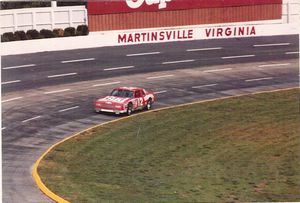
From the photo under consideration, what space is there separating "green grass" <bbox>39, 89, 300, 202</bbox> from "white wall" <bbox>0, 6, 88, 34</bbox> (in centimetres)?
1931

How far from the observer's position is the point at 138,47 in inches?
1804

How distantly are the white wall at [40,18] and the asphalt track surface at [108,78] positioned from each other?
16.5 ft

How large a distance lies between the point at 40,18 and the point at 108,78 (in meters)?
13.8

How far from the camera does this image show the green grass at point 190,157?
22953 mm

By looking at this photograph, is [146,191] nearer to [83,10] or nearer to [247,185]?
[247,185]

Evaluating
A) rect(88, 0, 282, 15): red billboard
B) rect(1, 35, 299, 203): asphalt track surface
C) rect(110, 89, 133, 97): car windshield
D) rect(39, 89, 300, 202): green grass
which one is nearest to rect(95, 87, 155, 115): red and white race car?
rect(110, 89, 133, 97): car windshield

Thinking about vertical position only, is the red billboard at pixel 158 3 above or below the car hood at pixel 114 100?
above

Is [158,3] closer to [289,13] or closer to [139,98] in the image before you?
[289,13]

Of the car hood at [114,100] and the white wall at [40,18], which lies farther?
the white wall at [40,18]

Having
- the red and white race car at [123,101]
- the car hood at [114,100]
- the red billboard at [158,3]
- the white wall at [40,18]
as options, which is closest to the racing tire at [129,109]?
the red and white race car at [123,101]

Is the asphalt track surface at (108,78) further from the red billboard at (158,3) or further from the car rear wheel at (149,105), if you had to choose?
the red billboard at (158,3)

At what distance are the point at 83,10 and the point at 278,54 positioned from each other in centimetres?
1712

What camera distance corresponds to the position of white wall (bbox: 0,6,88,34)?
1866 inches

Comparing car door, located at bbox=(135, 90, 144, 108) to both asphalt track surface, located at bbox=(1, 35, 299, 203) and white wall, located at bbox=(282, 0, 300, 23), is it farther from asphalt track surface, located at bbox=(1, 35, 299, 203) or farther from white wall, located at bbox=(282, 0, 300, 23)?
white wall, located at bbox=(282, 0, 300, 23)
